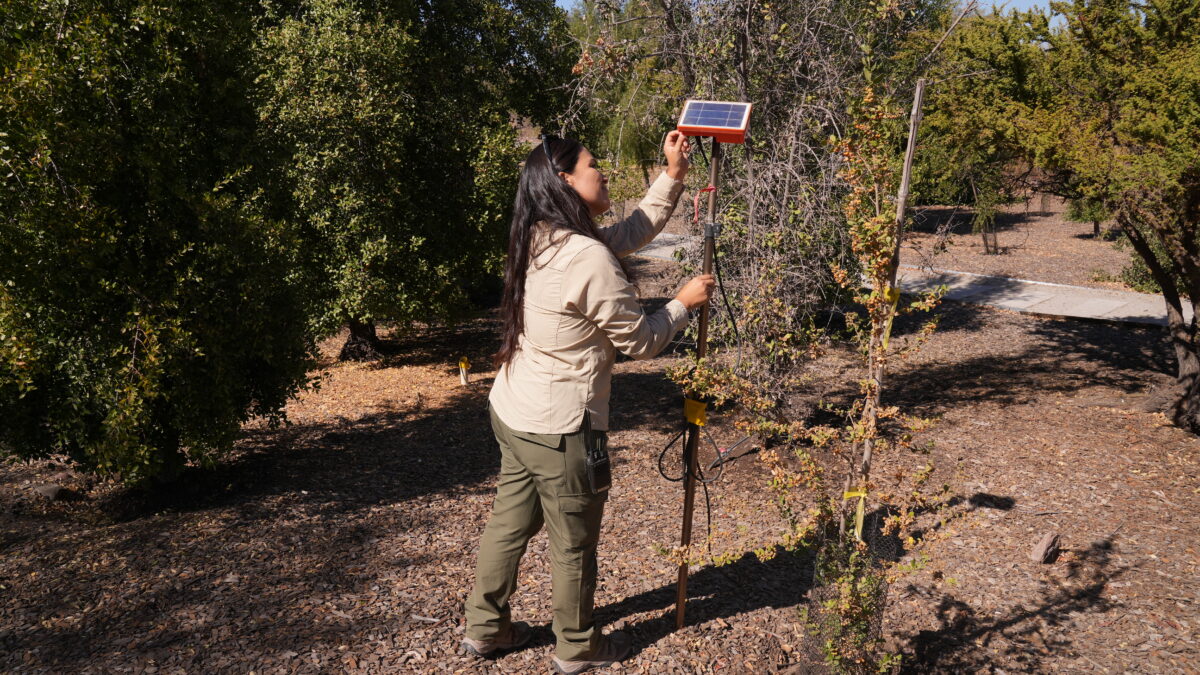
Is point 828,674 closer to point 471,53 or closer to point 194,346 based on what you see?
point 194,346

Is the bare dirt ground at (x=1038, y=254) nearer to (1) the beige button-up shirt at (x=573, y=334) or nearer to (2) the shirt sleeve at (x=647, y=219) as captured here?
(2) the shirt sleeve at (x=647, y=219)

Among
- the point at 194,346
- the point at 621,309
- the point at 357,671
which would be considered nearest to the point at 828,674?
the point at 621,309

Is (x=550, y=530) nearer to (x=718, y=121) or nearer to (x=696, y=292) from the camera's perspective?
(x=696, y=292)

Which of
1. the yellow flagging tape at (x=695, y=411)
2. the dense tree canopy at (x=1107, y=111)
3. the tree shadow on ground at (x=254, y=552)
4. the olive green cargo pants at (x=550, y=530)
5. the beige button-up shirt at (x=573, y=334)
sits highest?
the dense tree canopy at (x=1107, y=111)

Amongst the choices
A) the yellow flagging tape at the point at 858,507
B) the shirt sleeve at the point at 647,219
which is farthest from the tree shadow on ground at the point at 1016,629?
the shirt sleeve at the point at 647,219

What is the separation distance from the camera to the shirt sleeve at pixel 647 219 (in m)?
3.02

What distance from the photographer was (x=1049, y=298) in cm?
1104

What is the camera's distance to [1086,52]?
19.5ft

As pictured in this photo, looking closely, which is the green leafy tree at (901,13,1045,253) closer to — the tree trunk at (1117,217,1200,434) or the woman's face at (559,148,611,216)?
the tree trunk at (1117,217,1200,434)

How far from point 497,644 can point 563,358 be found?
4.24 ft

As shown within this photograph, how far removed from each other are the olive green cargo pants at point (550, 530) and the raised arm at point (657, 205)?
32.2 inches

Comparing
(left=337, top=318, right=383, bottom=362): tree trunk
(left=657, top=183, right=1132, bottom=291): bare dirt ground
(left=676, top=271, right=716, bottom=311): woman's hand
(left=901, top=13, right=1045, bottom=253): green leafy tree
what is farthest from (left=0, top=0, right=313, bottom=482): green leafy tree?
(left=657, top=183, right=1132, bottom=291): bare dirt ground

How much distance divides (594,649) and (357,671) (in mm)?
946

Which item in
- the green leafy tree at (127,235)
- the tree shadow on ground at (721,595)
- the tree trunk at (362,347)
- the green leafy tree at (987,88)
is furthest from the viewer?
the tree trunk at (362,347)
